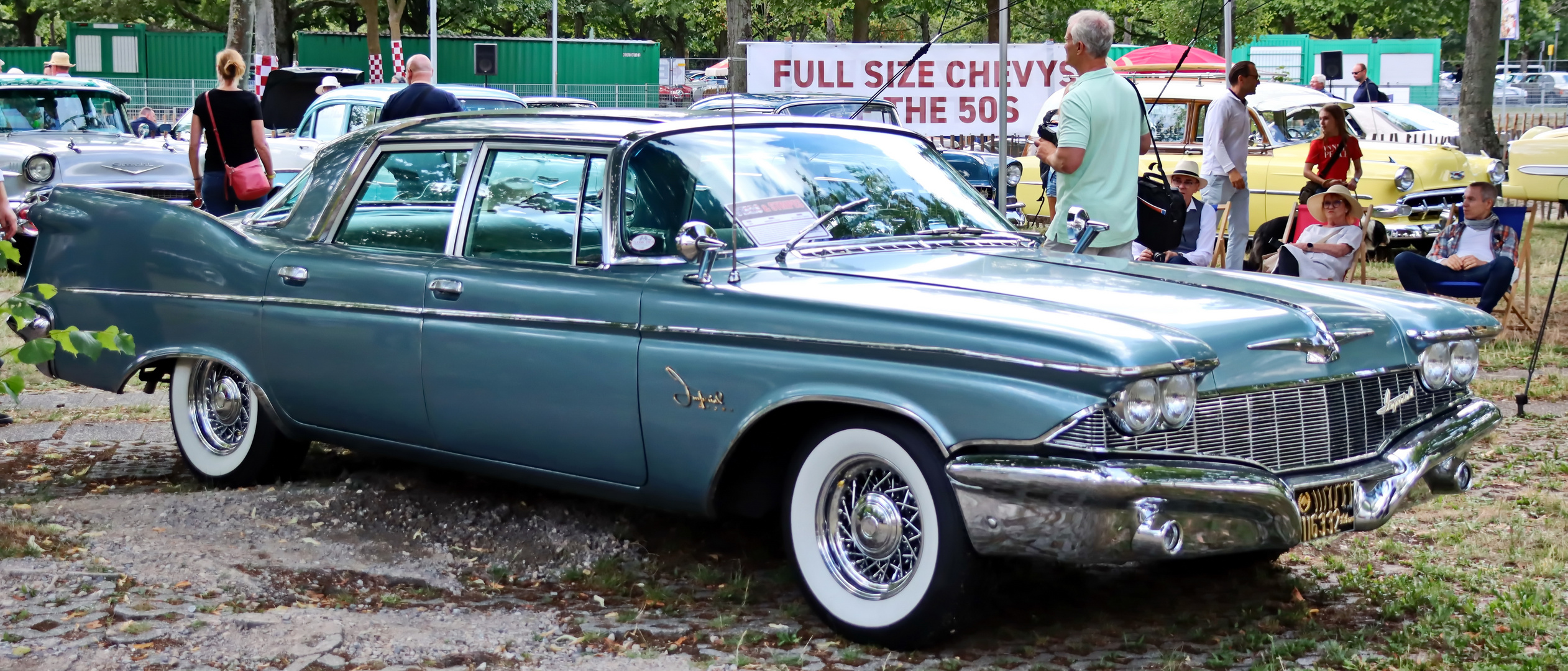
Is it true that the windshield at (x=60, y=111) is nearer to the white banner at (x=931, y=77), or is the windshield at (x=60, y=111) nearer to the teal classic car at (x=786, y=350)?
the white banner at (x=931, y=77)

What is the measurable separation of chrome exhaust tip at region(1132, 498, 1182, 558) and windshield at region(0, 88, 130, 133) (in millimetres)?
11862

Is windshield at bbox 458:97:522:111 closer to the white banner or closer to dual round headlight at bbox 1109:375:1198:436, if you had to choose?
the white banner

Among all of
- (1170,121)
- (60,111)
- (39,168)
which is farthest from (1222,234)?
(60,111)

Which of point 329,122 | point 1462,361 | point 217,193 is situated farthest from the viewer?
point 329,122

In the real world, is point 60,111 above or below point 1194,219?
above

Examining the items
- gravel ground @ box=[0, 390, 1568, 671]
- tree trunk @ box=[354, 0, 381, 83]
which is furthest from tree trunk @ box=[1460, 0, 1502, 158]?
tree trunk @ box=[354, 0, 381, 83]

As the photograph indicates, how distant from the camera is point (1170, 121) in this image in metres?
14.0

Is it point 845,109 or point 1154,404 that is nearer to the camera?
point 1154,404

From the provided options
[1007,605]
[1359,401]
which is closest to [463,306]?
[1007,605]

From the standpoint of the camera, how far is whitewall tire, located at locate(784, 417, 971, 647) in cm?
370

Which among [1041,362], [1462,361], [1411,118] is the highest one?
[1411,118]

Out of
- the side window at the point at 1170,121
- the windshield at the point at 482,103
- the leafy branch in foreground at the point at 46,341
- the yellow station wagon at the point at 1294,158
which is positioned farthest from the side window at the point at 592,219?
the side window at the point at 1170,121

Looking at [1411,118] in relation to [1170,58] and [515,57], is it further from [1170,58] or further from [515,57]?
[515,57]

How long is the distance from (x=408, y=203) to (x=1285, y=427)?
3.00 metres
